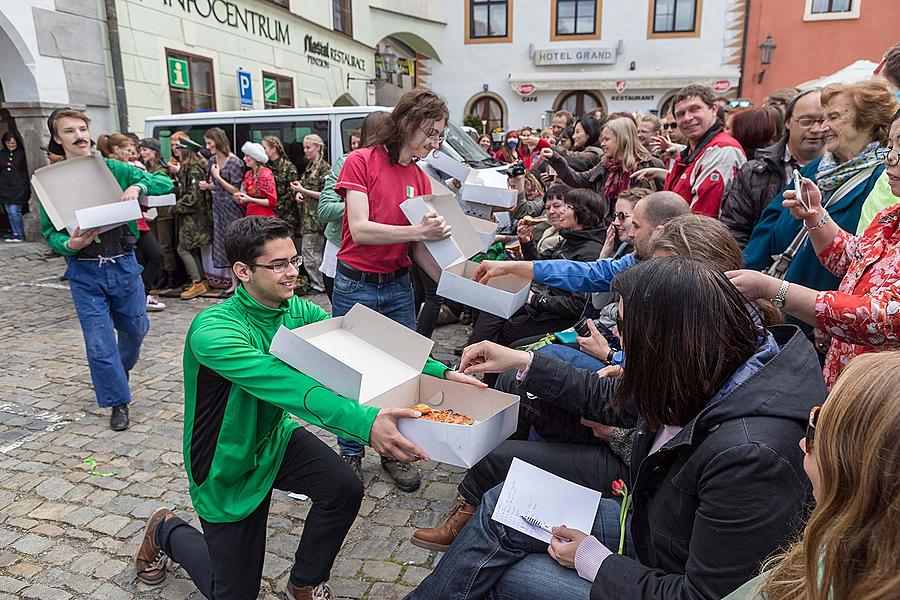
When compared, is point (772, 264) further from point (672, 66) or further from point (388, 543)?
point (672, 66)

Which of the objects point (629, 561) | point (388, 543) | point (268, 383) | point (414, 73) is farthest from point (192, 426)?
point (414, 73)

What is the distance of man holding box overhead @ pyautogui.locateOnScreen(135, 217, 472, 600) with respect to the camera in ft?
6.89

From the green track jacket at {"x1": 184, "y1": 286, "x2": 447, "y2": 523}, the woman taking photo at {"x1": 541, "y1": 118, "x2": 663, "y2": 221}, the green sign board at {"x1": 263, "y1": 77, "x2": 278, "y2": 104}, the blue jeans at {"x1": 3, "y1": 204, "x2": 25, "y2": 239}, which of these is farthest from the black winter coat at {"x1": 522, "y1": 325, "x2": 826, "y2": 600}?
the green sign board at {"x1": 263, "y1": 77, "x2": 278, "y2": 104}

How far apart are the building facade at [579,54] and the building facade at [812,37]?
0.63m

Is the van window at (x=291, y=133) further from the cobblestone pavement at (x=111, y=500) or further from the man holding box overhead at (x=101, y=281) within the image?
the man holding box overhead at (x=101, y=281)

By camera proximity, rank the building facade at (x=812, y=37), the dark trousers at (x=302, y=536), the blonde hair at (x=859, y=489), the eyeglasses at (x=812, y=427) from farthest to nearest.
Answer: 1. the building facade at (x=812, y=37)
2. the dark trousers at (x=302, y=536)
3. the eyeglasses at (x=812, y=427)
4. the blonde hair at (x=859, y=489)

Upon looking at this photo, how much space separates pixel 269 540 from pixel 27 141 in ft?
30.6

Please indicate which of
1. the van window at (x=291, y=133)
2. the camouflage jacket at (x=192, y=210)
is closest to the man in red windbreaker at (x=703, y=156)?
the van window at (x=291, y=133)

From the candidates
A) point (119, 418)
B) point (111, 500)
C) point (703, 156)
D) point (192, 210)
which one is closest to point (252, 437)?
point (111, 500)

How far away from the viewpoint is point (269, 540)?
297 cm

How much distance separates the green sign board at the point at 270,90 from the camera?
13.8 meters

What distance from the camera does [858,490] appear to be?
38.0 inches

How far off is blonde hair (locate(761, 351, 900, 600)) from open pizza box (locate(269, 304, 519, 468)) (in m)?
1.00

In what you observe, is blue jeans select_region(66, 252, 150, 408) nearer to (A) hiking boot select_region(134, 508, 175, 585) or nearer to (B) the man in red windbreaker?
(A) hiking boot select_region(134, 508, 175, 585)
